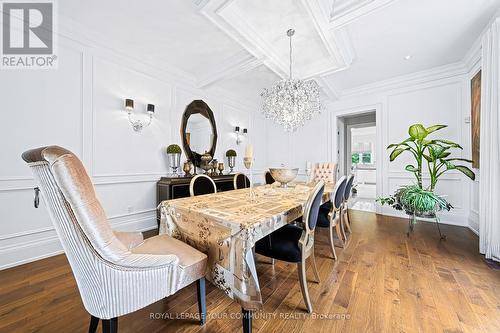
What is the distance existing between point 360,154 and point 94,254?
34.3ft

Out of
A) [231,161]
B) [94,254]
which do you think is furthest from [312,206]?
[231,161]

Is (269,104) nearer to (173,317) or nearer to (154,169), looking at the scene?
(154,169)

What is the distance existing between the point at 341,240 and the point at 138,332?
2.29m

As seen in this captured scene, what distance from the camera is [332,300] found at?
4.90 feet

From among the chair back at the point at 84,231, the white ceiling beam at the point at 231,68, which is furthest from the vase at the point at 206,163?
the chair back at the point at 84,231

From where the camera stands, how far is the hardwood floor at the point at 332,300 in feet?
4.11

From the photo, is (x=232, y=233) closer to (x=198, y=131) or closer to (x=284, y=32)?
(x=284, y=32)

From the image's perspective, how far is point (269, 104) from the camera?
2.88 metres

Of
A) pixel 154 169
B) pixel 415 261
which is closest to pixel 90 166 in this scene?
pixel 154 169

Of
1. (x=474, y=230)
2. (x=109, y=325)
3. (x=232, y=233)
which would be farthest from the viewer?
(x=474, y=230)

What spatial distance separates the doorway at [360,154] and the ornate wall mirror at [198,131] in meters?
3.23

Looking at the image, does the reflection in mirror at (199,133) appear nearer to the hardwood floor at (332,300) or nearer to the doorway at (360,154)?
the hardwood floor at (332,300)

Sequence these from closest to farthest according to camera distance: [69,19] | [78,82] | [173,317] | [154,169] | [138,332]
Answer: [138,332] → [173,317] → [69,19] → [78,82] → [154,169]

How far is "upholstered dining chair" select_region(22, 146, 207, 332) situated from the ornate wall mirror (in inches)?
112
